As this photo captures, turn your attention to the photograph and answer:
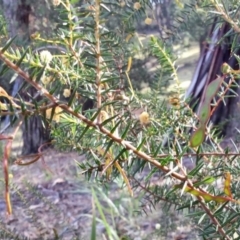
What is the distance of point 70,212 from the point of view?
2.53 metres

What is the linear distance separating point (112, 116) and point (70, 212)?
6.72 feet

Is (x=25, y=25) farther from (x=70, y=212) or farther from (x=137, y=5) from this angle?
(x=137, y=5)

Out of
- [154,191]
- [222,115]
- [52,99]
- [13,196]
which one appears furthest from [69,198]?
[52,99]

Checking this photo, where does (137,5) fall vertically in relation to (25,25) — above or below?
above

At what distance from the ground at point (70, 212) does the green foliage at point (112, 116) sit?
0.47 metres

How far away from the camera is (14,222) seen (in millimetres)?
2389

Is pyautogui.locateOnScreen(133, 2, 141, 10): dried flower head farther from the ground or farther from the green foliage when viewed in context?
the ground

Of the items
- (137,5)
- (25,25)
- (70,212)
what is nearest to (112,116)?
(137,5)

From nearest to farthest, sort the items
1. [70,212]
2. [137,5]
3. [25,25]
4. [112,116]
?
[112,116]
[137,5]
[70,212]
[25,25]

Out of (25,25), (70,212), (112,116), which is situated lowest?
(70,212)

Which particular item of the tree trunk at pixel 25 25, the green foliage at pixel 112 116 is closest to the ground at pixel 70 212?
the tree trunk at pixel 25 25

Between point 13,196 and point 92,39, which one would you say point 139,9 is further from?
point 13,196

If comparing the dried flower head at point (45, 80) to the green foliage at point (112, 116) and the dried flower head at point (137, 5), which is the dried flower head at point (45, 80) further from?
the dried flower head at point (137, 5)

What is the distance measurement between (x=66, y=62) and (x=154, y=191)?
33 centimetres
